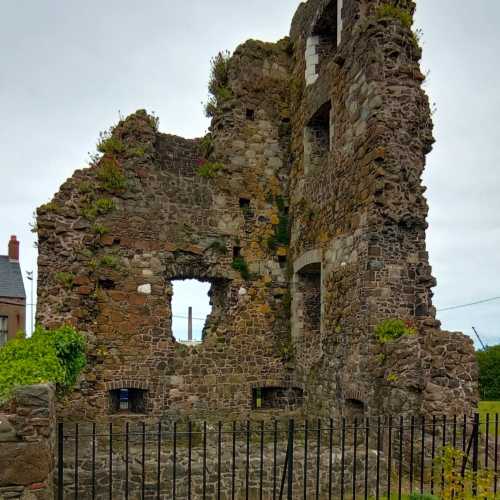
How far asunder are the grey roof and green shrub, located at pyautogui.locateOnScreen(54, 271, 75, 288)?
16.1 meters

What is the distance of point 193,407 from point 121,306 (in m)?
2.73

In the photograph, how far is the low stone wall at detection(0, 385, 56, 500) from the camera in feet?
17.2

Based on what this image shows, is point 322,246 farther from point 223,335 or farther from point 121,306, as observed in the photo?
point 121,306

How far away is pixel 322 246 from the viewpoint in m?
11.3

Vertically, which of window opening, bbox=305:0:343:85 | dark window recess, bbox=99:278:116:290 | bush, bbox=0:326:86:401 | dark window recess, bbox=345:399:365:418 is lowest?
dark window recess, bbox=345:399:365:418

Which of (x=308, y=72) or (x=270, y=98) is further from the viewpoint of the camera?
(x=270, y=98)

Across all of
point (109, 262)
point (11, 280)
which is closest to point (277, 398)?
point (109, 262)

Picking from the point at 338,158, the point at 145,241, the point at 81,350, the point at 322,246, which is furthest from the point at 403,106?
the point at 81,350

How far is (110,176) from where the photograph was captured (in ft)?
38.4

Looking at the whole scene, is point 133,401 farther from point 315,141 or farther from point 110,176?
point 315,141

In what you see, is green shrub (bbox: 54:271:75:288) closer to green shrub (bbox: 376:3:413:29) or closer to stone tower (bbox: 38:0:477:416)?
stone tower (bbox: 38:0:477:416)

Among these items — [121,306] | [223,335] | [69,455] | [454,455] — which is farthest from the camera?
[223,335]

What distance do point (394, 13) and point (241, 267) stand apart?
626 centimetres

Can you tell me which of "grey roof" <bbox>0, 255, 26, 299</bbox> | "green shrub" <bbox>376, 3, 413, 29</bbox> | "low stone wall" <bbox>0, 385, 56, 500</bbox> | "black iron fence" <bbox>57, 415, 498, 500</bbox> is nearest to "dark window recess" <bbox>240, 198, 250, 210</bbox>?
"green shrub" <bbox>376, 3, 413, 29</bbox>
